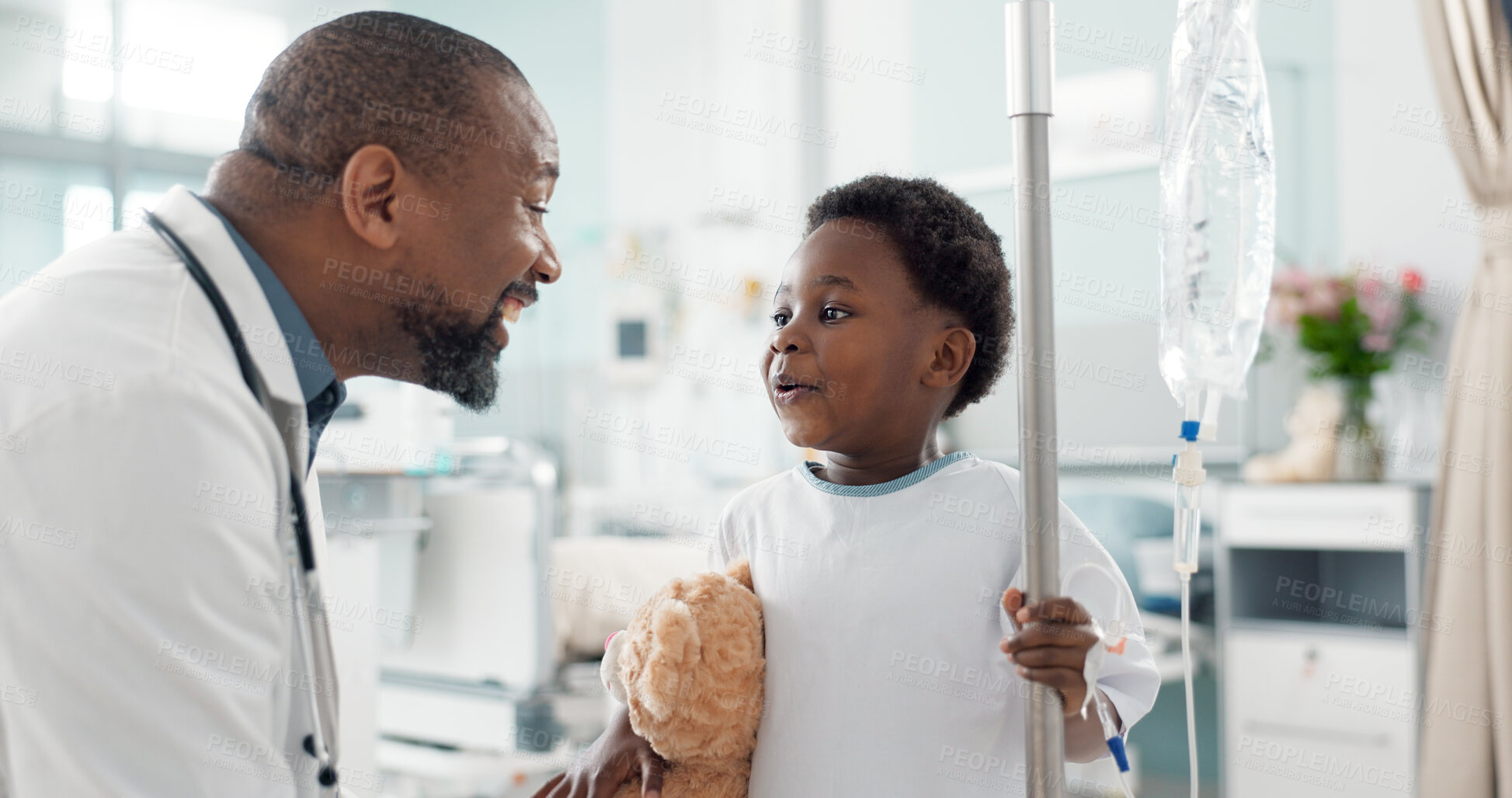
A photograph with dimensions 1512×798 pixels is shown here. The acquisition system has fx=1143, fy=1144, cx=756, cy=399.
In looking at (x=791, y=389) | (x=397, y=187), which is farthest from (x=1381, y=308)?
(x=397, y=187)

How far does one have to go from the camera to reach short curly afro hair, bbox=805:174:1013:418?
1.17 meters

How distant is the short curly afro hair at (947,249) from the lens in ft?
3.82

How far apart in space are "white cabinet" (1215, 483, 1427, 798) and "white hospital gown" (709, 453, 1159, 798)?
2.29 m

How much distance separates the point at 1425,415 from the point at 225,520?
3.40m

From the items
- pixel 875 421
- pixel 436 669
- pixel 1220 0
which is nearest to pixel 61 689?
pixel 875 421

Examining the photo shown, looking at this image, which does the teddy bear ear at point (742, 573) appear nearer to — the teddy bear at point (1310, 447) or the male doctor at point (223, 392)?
the male doctor at point (223, 392)

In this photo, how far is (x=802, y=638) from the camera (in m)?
1.07

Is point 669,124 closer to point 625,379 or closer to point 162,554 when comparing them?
point 625,379

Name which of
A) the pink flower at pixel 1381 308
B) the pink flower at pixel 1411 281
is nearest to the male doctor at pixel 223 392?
the pink flower at pixel 1381 308

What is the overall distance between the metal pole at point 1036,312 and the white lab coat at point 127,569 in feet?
1.86

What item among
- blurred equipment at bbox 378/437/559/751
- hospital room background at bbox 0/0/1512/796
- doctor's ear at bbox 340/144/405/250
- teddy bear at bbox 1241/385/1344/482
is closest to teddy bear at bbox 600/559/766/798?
doctor's ear at bbox 340/144/405/250

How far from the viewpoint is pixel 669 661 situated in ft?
3.39

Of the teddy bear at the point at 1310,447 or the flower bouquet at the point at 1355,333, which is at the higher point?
the flower bouquet at the point at 1355,333

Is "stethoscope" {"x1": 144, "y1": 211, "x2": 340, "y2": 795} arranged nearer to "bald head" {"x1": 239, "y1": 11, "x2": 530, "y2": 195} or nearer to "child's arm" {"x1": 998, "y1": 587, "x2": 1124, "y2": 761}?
"bald head" {"x1": 239, "y1": 11, "x2": 530, "y2": 195}
